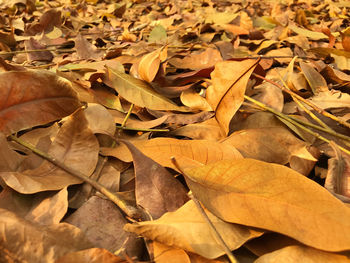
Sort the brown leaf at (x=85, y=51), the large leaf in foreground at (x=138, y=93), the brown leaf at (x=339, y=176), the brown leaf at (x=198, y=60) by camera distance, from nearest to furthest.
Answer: the brown leaf at (x=339, y=176), the large leaf in foreground at (x=138, y=93), the brown leaf at (x=198, y=60), the brown leaf at (x=85, y=51)

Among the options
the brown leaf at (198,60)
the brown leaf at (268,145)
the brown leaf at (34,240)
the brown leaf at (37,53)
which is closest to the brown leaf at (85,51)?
the brown leaf at (37,53)

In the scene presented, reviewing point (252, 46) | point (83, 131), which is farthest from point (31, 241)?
point (252, 46)

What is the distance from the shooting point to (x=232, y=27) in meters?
1.38

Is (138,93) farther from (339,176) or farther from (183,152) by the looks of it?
(339,176)

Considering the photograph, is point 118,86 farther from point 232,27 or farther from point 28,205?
point 232,27

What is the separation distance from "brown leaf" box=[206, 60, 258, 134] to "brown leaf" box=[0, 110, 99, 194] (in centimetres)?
22

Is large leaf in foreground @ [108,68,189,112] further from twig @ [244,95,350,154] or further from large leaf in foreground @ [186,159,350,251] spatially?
large leaf in foreground @ [186,159,350,251]

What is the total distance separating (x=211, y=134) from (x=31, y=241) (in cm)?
34

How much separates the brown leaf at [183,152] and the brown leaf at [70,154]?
0.03 metres

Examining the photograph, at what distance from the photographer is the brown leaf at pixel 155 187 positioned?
1.46 ft

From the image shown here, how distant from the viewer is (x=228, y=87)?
1.93 feet

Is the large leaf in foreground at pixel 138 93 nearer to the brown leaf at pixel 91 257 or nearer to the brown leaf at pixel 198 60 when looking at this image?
the brown leaf at pixel 198 60

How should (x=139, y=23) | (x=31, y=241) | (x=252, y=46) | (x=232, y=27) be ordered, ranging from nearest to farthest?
(x=31, y=241) < (x=252, y=46) < (x=232, y=27) < (x=139, y=23)

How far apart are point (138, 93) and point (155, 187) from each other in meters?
0.29
